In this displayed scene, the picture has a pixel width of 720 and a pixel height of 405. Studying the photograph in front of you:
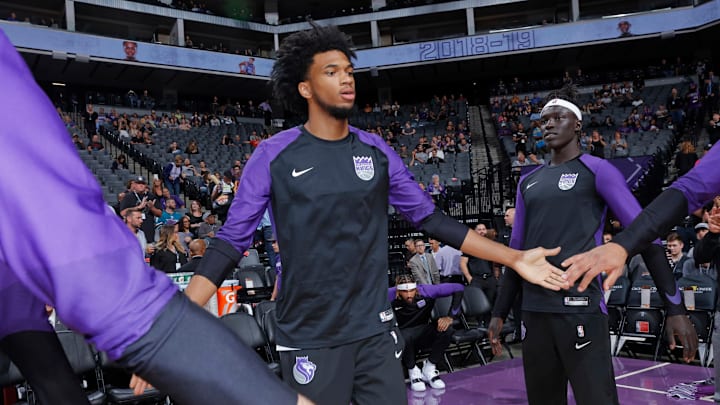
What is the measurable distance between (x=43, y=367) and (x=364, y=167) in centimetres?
163

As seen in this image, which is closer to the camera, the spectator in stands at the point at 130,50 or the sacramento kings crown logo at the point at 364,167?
the sacramento kings crown logo at the point at 364,167

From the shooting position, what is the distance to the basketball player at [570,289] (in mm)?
3330

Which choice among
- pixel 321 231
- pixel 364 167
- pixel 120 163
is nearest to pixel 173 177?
pixel 120 163

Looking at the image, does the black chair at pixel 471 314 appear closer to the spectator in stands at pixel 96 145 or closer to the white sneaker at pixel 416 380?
the white sneaker at pixel 416 380

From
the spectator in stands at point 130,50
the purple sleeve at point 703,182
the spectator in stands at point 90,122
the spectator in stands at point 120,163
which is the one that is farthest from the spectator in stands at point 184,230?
the spectator in stands at point 130,50

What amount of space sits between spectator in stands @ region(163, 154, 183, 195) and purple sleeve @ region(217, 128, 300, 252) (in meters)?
13.3

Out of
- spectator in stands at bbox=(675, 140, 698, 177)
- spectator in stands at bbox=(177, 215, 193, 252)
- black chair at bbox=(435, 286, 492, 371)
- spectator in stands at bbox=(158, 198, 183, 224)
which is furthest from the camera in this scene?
spectator in stands at bbox=(675, 140, 698, 177)

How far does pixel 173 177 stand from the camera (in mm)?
15695

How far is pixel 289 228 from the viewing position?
2.73 m

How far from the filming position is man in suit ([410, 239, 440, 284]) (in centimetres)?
1032

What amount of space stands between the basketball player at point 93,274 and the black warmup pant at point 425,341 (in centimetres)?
671

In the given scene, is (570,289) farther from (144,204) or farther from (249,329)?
(144,204)

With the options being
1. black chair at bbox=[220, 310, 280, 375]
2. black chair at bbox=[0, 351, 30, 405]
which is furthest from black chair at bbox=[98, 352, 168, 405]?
black chair at bbox=[220, 310, 280, 375]

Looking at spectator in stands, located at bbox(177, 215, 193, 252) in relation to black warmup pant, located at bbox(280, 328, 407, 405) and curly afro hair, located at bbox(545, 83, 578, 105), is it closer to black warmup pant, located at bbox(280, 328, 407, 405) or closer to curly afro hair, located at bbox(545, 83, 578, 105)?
curly afro hair, located at bbox(545, 83, 578, 105)
